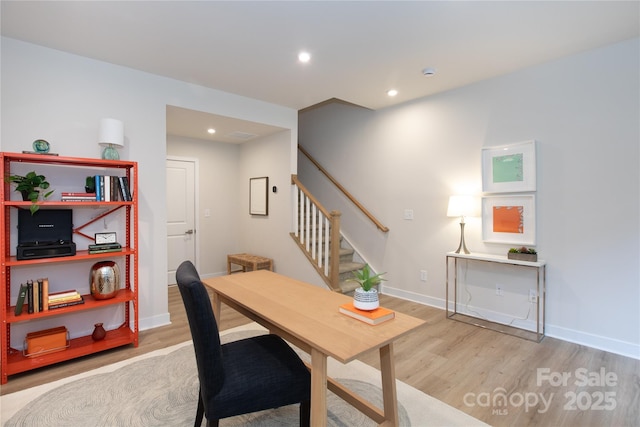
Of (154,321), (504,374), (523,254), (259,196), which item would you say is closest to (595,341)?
(523,254)

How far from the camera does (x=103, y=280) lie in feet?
9.21

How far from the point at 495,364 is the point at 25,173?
422 cm

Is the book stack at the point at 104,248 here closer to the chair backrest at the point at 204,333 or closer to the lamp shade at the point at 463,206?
the chair backrest at the point at 204,333

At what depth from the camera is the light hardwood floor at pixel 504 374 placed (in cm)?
205

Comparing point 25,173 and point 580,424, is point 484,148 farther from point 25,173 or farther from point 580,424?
point 25,173

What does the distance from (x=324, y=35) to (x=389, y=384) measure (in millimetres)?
2512

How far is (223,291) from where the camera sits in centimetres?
205

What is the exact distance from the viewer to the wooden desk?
1378 mm

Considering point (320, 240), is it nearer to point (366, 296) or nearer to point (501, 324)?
point (501, 324)

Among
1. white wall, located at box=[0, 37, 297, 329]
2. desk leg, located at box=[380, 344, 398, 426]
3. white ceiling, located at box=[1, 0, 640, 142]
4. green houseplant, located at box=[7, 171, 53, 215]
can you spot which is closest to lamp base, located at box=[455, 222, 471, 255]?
white ceiling, located at box=[1, 0, 640, 142]

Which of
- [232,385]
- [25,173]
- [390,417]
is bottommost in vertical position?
[390,417]

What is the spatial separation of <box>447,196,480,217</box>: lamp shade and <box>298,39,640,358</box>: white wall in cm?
19

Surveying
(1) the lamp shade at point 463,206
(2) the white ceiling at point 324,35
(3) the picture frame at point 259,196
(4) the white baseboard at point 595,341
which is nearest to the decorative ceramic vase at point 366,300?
(2) the white ceiling at point 324,35

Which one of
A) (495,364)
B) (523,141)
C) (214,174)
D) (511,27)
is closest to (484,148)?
(523,141)
